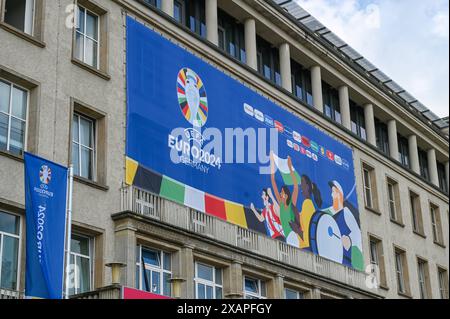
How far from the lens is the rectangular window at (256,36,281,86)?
134 ft

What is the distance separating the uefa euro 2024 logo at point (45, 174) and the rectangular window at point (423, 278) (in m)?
31.4

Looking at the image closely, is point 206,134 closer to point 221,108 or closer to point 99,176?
point 221,108

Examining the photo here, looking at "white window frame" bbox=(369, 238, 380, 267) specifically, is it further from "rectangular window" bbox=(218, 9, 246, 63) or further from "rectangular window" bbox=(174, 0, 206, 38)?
"rectangular window" bbox=(174, 0, 206, 38)

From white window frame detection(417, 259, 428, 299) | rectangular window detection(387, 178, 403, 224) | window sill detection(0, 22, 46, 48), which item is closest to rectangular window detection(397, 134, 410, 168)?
rectangular window detection(387, 178, 403, 224)

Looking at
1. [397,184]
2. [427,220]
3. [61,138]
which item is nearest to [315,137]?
[397,184]

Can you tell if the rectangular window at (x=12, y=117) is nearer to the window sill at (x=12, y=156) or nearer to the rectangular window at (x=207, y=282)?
the window sill at (x=12, y=156)

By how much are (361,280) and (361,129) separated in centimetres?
1076

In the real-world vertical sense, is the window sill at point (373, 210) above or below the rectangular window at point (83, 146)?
above

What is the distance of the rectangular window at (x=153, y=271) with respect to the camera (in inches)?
1109

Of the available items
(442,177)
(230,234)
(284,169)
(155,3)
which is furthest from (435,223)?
(155,3)

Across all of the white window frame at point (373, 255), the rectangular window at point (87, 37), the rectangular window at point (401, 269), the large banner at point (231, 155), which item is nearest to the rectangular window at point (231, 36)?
the large banner at point (231, 155)

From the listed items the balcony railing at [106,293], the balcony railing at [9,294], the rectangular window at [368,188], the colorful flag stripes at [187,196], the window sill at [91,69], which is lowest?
the balcony railing at [9,294]

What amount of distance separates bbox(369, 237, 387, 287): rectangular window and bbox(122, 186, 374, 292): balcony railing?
3369mm

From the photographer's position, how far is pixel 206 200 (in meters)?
32.2
